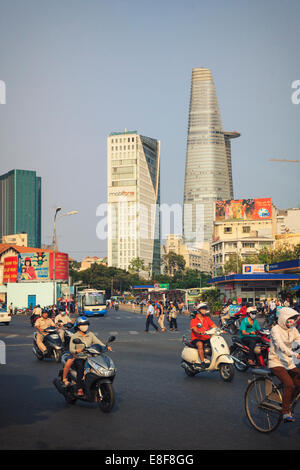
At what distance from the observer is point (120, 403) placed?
31.4ft

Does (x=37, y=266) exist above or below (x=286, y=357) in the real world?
above

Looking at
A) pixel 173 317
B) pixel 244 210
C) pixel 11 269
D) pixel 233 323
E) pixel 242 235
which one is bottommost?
pixel 173 317

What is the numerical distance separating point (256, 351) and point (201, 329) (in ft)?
5.35

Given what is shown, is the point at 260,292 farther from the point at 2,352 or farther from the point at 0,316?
the point at 2,352

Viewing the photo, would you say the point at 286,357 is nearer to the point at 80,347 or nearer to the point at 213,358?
the point at 80,347

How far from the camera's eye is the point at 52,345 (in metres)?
16.8

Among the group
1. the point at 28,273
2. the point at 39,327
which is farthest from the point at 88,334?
the point at 28,273

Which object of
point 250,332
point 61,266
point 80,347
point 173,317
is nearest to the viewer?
point 80,347

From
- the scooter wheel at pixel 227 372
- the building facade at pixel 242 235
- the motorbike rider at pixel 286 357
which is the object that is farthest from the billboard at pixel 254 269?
the building facade at pixel 242 235

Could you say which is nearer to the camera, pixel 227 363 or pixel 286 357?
pixel 286 357

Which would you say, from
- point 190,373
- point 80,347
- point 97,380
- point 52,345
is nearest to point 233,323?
point 52,345

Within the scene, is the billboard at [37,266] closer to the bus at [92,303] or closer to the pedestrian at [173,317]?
the bus at [92,303]

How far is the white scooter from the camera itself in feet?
40.8
